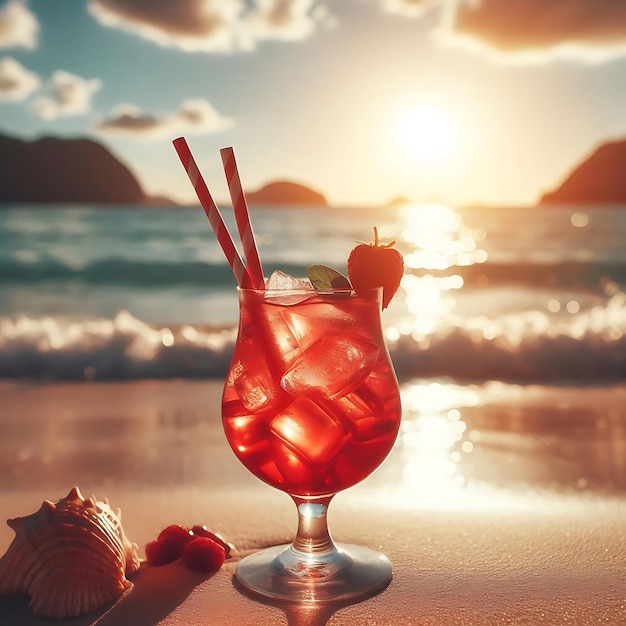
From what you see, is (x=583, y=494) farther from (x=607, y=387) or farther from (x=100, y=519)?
(x=607, y=387)

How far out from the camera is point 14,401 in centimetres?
453

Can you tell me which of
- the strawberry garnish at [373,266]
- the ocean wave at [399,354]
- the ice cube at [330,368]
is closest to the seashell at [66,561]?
the ice cube at [330,368]

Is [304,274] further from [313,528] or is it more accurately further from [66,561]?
[66,561]

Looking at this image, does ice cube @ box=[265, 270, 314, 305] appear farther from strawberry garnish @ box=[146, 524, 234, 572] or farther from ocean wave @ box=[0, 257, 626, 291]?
ocean wave @ box=[0, 257, 626, 291]

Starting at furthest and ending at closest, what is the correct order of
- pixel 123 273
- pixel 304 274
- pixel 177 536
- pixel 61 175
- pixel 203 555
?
1. pixel 61 175
2. pixel 304 274
3. pixel 123 273
4. pixel 177 536
5. pixel 203 555

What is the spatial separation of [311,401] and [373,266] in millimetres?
317

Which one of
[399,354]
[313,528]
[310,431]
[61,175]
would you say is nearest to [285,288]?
[310,431]

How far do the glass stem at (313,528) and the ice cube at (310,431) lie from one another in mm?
164

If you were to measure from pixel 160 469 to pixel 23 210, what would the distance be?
78.5ft

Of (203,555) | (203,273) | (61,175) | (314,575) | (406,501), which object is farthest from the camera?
(61,175)

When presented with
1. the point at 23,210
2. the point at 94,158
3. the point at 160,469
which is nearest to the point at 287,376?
the point at 160,469

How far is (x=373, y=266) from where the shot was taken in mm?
1809

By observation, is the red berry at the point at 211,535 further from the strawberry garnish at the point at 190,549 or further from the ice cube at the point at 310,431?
the ice cube at the point at 310,431

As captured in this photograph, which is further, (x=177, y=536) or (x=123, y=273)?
(x=123, y=273)
